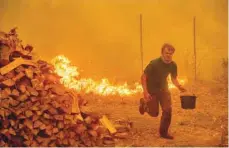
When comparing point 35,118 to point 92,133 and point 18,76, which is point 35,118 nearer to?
point 18,76

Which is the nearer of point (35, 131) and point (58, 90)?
point (35, 131)

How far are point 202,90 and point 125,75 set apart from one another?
5.20 metres

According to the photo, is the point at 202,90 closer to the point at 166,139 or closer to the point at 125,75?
the point at 125,75

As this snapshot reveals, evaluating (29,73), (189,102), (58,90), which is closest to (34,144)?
(58,90)

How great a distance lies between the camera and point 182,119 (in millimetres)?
9617

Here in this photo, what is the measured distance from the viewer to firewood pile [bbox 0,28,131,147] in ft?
20.7

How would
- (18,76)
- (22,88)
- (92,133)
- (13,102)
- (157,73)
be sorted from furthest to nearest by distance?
(157,73) < (92,133) < (18,76) < (22,88) < (13,102)

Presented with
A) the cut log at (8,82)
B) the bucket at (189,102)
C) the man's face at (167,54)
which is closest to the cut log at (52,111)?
the cut log at (8,82)

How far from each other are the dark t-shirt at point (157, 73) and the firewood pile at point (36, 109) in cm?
134

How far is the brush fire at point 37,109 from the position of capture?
6.32 metres

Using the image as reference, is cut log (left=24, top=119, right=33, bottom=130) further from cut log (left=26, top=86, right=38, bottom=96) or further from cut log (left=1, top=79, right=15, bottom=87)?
cut log (left=1, top=79, right=15, bottom=87)

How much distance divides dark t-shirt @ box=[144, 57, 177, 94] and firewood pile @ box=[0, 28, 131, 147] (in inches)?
52.6

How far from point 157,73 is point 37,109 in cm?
258

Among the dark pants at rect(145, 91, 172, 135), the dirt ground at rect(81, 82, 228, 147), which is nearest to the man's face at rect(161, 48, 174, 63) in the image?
the dark pants at rect(145, 91, 172, 135)
